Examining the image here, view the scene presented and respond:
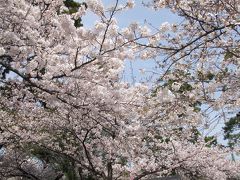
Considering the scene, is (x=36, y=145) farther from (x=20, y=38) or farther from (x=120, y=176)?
(x=20, y=38)

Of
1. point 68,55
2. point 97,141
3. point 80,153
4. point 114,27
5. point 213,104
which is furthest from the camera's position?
point 80,153

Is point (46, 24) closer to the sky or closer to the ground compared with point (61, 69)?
closer to the sky

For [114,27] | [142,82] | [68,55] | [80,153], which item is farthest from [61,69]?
[80,153]

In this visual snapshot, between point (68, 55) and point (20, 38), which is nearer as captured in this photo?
point (20, 38)

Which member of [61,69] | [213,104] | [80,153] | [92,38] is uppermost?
[80,153]

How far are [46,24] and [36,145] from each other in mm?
5522

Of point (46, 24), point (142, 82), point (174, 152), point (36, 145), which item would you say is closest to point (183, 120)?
point (174, 152)

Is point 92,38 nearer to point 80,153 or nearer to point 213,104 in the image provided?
point 213,104

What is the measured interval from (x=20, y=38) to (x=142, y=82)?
115 inches

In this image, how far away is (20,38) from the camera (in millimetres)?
6195

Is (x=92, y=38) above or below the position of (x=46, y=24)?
below

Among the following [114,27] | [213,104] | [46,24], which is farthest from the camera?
[46,24]

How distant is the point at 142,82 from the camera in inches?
321

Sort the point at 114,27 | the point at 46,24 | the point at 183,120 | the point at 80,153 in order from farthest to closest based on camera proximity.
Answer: the point at 80,153 → the point at 183,120 → the point at 46,24 → the point at 114,27
